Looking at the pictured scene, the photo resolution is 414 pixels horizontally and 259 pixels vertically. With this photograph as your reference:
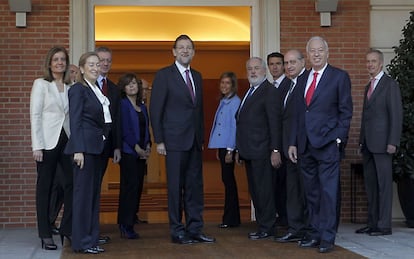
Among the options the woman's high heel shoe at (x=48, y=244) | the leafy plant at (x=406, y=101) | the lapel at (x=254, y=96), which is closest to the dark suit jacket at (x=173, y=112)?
the lapel at (x=254, y=96)

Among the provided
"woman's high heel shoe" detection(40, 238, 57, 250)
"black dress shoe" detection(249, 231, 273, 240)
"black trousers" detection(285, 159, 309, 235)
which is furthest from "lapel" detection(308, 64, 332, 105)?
"woman's high heel shoe" detection(40, 238, 57, 250)

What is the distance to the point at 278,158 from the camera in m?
8.16

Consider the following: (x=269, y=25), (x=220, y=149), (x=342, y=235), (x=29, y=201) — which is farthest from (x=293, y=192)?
(x=29, y=201)

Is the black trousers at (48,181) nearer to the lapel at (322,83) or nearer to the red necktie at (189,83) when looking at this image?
the red necktie at (189,83)

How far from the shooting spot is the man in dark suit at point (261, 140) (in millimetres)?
8219

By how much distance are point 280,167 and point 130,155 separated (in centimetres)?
165

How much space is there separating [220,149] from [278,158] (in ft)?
4.41

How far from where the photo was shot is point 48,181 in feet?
24.2

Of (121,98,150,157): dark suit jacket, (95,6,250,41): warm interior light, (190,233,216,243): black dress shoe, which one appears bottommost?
(190,233,216,243): black dress shoe

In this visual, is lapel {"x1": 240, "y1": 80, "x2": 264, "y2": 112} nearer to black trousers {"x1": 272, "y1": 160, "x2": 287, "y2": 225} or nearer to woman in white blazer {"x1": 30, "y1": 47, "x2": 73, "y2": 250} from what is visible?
black trousers {"x1": 272, "y1": 160, "x2": 287, "y2": 225}

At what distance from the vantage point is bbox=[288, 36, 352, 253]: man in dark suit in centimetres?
730

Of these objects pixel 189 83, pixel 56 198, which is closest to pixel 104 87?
pixel 189 83

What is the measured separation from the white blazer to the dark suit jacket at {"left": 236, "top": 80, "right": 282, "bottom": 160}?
1.96 meters

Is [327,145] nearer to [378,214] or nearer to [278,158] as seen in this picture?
[278,158]
